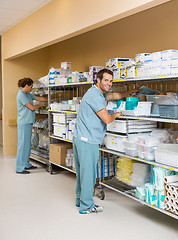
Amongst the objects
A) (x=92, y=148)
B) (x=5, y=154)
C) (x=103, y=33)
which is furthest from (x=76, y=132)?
(x=5, y=154)

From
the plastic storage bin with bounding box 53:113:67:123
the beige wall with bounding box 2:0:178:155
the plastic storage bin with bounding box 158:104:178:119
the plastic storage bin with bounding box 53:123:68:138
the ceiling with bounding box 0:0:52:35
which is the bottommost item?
the plastic storage bin with bounding box 53:123:68:138

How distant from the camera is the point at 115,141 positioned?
13.1 ft

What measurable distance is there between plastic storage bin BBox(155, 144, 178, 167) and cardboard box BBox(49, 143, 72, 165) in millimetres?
2397

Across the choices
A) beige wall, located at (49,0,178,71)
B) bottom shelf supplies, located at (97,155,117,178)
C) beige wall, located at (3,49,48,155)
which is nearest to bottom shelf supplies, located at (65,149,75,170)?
bottom shelf supplies, located at (97,155,117,178)

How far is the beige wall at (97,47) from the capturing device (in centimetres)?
412

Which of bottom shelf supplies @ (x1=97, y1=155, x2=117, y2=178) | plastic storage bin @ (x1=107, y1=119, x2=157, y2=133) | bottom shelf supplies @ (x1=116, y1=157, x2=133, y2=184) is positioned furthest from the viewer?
bottom shelf supplies @ (x1=97, y1=155, x2=117, y2=178)

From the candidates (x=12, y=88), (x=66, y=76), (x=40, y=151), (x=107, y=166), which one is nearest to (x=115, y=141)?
(x=107, y=166)

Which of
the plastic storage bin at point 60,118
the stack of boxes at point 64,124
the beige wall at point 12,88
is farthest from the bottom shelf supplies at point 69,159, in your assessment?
the beige wall at point 12,88

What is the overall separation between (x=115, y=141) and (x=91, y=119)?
0.58 m

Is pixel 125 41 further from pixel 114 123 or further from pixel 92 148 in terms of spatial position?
pixel 92 148

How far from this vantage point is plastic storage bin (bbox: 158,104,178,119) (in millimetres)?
3162

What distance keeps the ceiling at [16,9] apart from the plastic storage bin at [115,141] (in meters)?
2.64

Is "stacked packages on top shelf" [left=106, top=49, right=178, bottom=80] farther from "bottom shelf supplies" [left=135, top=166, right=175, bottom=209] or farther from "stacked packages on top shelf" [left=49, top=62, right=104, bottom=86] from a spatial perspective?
"bottom shelf supplies" [left=135, top=166, right=175, bottom=209]

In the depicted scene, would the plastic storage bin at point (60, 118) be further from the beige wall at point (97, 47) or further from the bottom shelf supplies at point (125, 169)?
the bottom shelf supplies at point (125, 169)
